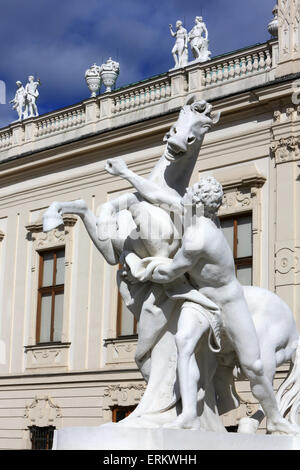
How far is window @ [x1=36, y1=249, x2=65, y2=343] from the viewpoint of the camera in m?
18.8

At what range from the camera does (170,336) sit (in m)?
6.11

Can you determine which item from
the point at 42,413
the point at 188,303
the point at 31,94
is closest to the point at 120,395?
the point at 42,413

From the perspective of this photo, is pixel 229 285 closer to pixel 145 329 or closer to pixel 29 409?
pixel 145 329

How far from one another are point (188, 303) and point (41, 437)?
515 inches

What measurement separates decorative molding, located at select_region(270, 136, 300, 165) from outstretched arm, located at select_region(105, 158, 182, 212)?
9.12 meters

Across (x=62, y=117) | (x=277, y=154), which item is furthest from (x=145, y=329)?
(x=62, y=117)

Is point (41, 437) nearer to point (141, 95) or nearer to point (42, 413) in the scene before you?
point (42, 413)

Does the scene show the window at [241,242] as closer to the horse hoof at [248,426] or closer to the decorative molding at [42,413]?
the decorative molding at [42,413]

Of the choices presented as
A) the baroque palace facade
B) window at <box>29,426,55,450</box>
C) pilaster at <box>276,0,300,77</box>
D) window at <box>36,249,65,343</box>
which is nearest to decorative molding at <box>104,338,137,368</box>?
the baroque palace facade

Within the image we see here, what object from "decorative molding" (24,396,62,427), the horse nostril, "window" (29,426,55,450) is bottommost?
the horse nostril

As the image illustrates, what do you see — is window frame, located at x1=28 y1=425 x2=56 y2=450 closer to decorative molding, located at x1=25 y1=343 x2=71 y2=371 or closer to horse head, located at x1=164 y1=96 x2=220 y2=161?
decorative molding, located at x1=25 y1=343 x2=71 y2=371

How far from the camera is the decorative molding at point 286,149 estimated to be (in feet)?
49.9

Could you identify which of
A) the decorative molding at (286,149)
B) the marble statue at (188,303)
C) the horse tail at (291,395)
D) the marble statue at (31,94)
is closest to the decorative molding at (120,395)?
the decorative molding at (286,149)

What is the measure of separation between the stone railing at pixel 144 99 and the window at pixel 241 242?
2.19 m
